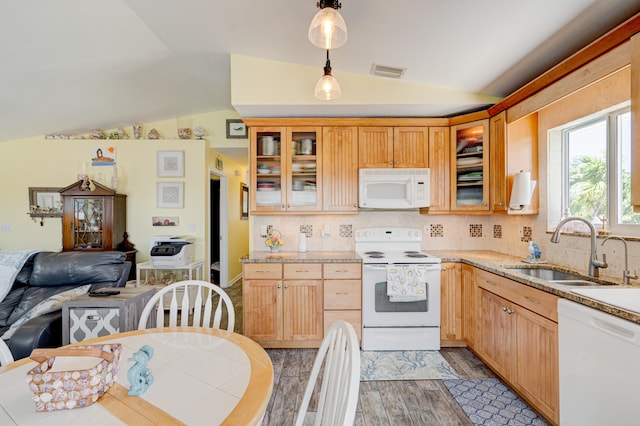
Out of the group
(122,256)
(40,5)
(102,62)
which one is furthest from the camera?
(102,62)

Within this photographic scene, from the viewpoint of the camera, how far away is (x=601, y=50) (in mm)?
1693

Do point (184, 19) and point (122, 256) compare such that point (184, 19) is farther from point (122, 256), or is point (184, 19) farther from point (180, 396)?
point (180, 396)

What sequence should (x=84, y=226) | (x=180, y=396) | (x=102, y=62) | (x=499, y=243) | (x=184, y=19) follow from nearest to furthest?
(x=180, y=396)
(x=184, y=19)
(x=102, y=62)
(x=499, y=243)
(x=84, y=226)

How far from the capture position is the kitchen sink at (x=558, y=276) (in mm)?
1967

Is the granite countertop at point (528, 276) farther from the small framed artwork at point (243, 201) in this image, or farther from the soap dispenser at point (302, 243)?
the small framed artwork at point (243, 201)

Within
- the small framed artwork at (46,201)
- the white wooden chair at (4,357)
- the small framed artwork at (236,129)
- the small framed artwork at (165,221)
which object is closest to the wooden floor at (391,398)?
the white wooden chair at (4,357)

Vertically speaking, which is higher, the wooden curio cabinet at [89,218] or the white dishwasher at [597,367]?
the wooden curio cabinet at [89,218]

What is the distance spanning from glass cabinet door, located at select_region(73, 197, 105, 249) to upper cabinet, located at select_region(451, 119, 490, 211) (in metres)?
4.48

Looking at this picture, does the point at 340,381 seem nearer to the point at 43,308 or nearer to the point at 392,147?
the point at 43,308

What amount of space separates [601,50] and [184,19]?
2.90 m

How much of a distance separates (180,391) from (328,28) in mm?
1660

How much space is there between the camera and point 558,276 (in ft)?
7.39

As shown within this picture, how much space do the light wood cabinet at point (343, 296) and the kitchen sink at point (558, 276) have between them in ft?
4.19

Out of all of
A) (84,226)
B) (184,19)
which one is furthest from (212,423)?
(84,226)
